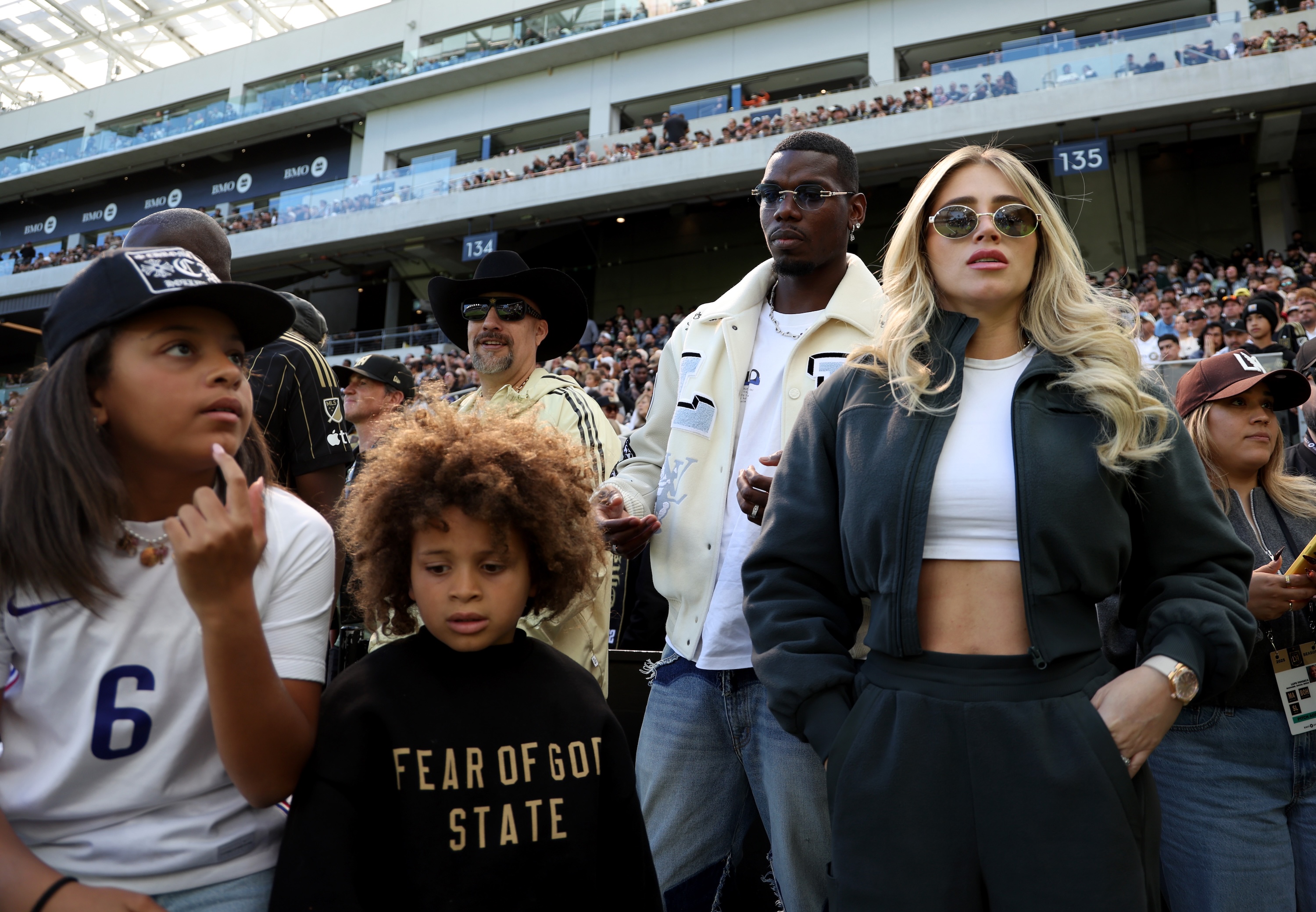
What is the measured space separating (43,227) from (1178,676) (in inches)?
1732

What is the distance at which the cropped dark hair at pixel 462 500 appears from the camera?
6.15ft

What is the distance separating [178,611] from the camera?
5.20 feet

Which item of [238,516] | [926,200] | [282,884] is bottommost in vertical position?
[282,884]

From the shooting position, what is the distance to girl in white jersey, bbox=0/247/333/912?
146 centimetres

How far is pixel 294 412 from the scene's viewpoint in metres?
3.04

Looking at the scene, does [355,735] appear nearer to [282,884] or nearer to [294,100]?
[282,884]

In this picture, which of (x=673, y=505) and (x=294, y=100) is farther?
(x=294, y=100)

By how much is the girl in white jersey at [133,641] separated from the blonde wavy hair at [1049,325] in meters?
1.34

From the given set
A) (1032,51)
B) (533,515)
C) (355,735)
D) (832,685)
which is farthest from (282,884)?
(1032,51)

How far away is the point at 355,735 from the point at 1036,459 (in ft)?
4.57

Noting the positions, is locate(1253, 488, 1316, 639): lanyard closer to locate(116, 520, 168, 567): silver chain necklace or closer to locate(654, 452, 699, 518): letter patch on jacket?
locate(654, 452, 699, 518): letter patch on jacket

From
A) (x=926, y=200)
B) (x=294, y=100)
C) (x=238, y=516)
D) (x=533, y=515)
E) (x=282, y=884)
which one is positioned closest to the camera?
(x=238, y=516)

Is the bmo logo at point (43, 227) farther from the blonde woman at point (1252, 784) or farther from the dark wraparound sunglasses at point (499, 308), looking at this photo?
the blonde woman at point (1252, 784)

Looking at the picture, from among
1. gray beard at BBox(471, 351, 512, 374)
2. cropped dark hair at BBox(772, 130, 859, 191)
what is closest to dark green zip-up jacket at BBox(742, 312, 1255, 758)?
cropped dark hair at BBox(772, 130, 859, 191)
